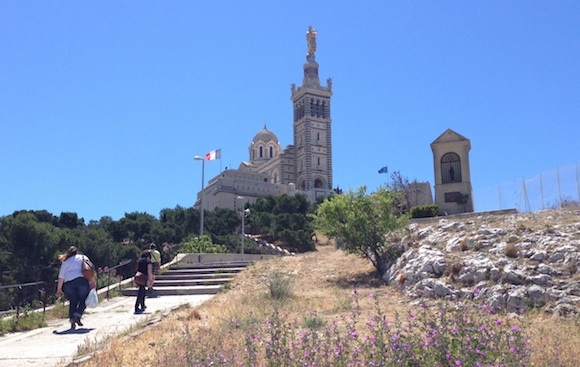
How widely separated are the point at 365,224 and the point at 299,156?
87.1m

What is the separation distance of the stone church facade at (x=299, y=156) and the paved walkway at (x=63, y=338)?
252 ft

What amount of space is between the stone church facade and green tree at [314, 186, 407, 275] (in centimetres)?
7090

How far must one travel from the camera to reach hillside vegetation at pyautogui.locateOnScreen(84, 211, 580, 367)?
4781mm

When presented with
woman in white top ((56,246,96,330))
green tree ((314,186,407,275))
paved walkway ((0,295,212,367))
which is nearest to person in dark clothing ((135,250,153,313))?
paved walkway ((0,295,212,367))

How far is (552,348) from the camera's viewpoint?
586cm

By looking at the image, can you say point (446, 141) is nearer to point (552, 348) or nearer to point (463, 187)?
point (463, 187)

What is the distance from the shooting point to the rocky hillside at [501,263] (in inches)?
398

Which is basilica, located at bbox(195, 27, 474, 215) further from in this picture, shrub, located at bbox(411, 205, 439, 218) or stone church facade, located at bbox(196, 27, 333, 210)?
shrub, located at bbox(411, 205, 439, 218)

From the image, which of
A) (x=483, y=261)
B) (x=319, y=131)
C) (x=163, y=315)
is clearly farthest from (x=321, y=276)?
(x=319, y=131)

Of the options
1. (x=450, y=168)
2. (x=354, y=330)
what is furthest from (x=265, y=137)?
(x=354, y=330)

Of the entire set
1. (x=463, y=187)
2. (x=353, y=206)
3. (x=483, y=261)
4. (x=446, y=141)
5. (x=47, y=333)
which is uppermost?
(x=446, y=141)

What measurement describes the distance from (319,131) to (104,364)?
100753 mm

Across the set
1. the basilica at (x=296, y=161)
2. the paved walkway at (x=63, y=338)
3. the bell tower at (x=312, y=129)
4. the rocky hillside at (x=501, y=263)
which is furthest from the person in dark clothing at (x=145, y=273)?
the bell tower at (x=312, y=129)

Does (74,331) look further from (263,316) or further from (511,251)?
(511,251)
